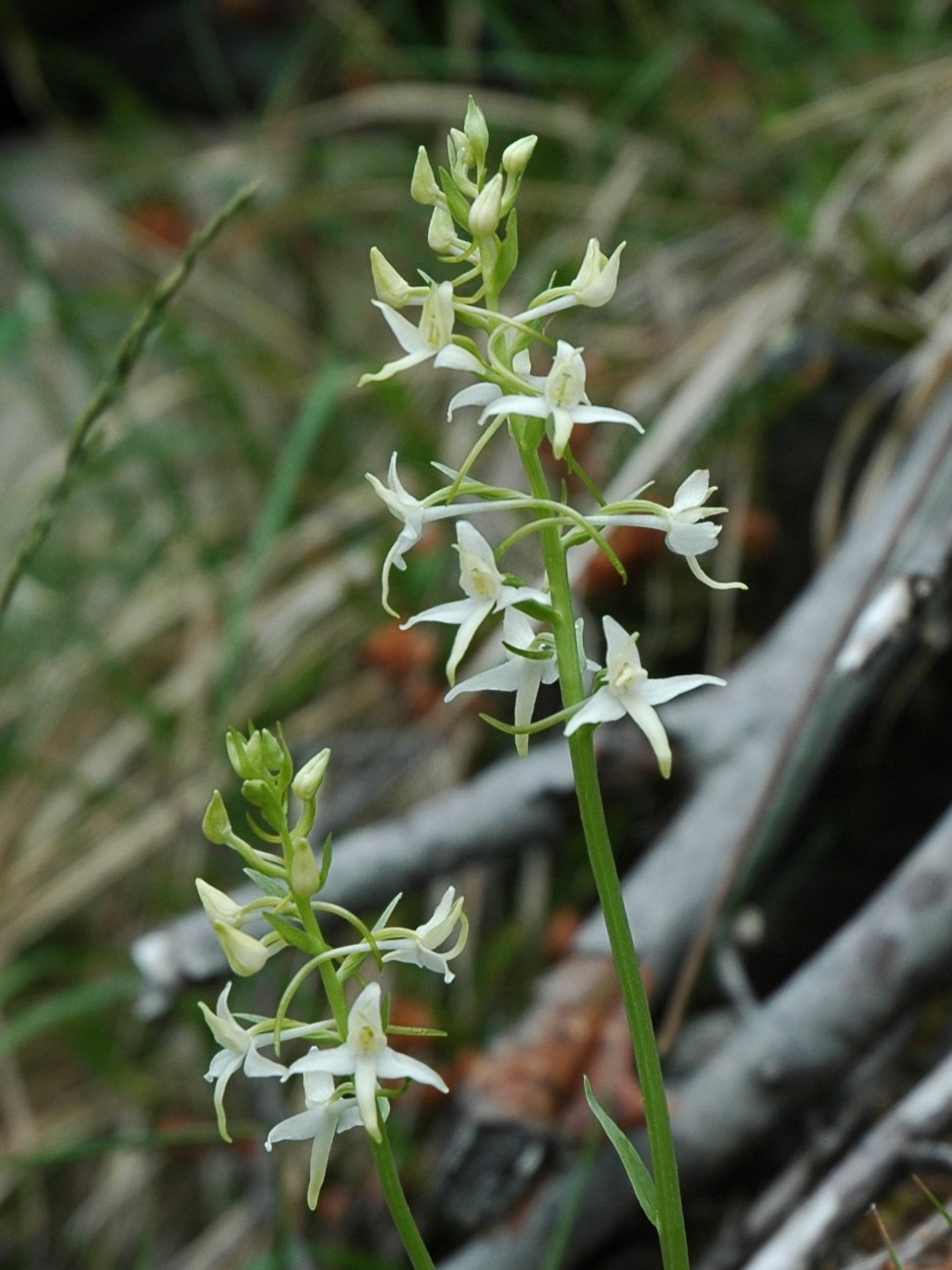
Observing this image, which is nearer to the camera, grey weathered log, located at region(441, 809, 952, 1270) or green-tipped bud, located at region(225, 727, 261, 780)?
green-tipped bud, located at region(225, 727, 261, 780)

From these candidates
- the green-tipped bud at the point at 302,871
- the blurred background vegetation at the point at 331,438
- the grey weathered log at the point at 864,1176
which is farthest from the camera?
the blurred background vegetation at the point at 331,438

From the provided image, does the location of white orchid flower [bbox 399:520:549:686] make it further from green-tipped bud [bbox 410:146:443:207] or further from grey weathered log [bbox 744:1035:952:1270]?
grey weathered log [bbox 744:1035:952:1270]

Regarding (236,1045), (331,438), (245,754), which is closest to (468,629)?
(245,754)

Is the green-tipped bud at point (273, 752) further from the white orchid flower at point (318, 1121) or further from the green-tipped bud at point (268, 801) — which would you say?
the white orchid flower at point (318, 1121)

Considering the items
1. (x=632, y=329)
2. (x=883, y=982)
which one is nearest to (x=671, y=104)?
(x=632, y=329)

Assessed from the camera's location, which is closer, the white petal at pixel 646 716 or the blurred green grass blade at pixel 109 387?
the white petal at pixel 646 716

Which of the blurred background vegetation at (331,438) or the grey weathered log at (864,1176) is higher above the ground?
the blurred background vegetation at (331,438)

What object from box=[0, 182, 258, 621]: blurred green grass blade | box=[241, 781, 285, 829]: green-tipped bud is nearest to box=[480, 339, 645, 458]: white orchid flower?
box=[241, 781, 285, 829]: green-tipped bud

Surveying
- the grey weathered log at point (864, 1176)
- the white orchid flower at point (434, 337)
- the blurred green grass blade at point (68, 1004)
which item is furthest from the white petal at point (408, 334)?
the blurred green grass blade at point (68, 1004)

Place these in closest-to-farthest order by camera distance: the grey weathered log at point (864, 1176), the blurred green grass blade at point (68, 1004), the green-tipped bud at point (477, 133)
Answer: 1. the green-tipped bud at point (477, 133)
2. the grey weathered log at point (864, 1176)
3. the blurred green grass blade at point (68, 1004)
